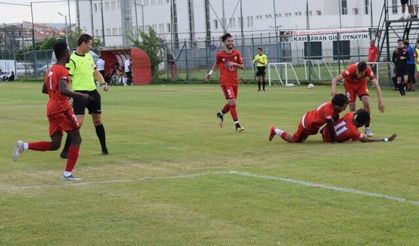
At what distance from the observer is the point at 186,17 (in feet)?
255

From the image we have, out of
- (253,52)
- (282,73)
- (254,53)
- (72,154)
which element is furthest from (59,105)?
(254,53)

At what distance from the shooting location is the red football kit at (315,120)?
1350 centimetres

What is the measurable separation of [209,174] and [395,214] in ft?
11.5

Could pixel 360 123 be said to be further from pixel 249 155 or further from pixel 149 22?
pixel 149 22

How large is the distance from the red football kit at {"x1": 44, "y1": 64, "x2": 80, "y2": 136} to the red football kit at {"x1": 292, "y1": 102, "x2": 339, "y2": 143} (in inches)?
180

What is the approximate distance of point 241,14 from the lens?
2562 inches

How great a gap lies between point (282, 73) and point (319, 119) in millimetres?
31060

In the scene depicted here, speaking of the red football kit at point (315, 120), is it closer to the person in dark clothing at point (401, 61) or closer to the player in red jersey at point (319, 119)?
the player in red jersey at point (319, 119)

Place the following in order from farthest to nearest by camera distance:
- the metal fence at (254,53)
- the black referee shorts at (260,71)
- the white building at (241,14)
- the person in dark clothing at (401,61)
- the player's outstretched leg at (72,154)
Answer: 1. the white building at (241,14)
2. the metal fence at (254,53)
3. the black referee shorts at (260,71)
4. the person in dark clothing at (401,61)
5. the player's outstretched leg at (72,154)

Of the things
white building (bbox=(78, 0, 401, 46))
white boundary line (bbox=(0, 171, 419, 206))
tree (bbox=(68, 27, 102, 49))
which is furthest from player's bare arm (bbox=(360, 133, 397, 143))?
tree (bbox=(68, 27, 102, 49))

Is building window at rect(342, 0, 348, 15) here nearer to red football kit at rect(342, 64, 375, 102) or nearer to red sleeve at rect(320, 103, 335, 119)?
red football kit at rect(342, 64, 375, 102)

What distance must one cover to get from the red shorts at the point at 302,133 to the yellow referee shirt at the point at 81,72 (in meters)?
3.65

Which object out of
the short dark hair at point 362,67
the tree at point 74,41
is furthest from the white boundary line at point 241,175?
the tree at point 74,41

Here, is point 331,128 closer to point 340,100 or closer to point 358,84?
point 340,100
